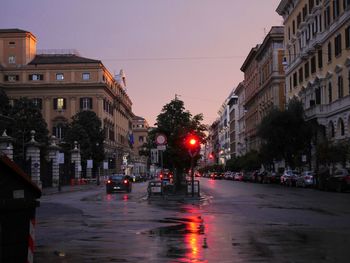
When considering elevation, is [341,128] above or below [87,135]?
below

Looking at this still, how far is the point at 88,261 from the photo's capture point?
1073 cm

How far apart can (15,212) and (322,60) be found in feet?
194

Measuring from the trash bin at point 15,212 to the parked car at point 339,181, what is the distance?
3365 cm

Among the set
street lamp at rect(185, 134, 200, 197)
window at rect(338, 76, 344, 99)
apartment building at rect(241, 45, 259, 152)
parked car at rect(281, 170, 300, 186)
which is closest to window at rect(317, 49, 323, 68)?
window at rect(338, 76, 344, 99)

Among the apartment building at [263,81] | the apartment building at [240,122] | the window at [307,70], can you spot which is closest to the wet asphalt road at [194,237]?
the window at [307,70]

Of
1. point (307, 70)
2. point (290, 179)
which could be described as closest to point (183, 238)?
point (290, 179)

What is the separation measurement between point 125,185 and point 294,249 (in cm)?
3357

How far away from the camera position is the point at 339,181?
4028 cm

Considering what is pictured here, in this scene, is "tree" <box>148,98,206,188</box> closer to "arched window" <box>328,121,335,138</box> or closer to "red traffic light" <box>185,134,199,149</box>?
"red traffic light" <box>185,134,199,149</box>

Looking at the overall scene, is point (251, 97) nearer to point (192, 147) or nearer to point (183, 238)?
point (192, 147)

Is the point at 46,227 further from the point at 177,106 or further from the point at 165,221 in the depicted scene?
the point at 177,106

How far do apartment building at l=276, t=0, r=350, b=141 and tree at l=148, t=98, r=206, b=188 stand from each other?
20.6m

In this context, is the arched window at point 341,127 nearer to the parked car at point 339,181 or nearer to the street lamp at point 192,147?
the parked car at point 339,181

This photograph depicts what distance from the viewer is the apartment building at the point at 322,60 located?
55681 mm
